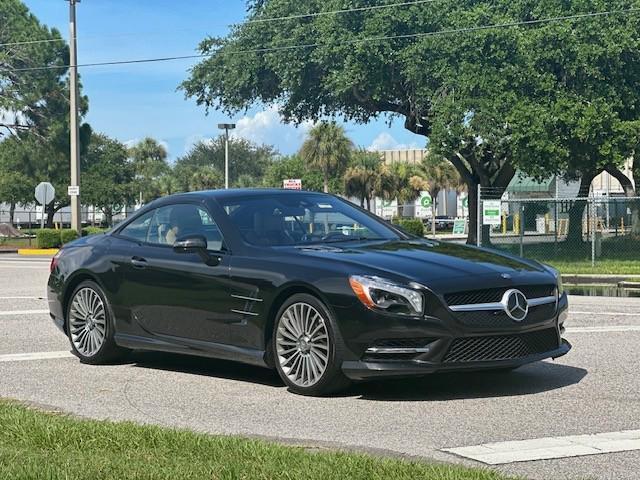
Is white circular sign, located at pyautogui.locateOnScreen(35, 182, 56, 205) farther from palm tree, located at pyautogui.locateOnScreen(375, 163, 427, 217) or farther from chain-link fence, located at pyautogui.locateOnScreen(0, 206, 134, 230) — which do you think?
palm tree, located at pyautogui.locateOnScreen(375, 163, 427, 217)

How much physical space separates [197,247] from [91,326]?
5.62 feet

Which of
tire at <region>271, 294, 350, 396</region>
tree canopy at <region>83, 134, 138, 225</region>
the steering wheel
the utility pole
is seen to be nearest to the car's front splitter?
tire at <region>271, 294, 350, 396</region>

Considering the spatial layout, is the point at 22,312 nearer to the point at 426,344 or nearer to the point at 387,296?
the point at 387,296

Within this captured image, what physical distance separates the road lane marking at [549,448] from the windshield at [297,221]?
2897 millimetres

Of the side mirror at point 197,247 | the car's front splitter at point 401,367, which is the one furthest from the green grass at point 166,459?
the side mirror at point 197,247

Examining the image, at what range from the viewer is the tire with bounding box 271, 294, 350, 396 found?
7438 millimetres

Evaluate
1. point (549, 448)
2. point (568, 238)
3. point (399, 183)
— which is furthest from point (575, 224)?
point (399, 183)

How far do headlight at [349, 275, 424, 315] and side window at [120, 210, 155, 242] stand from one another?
104 inches

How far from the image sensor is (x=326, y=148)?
8081 centimetres

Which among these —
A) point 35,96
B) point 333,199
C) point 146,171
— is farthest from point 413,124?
point 146,171

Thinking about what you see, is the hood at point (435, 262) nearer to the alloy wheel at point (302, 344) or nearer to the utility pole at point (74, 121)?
the alloy wheel at point (302, 344)

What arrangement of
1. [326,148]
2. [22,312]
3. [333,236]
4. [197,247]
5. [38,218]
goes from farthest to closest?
[38,218]
[326,148]
[22,312]
[333,236]
[197,247]

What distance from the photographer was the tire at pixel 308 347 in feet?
24.4

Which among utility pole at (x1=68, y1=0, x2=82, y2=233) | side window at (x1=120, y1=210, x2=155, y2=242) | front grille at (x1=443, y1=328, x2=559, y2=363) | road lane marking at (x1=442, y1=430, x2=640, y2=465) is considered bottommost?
road lane marking at (x1=442, y1=430, x2=640, y2=465)
